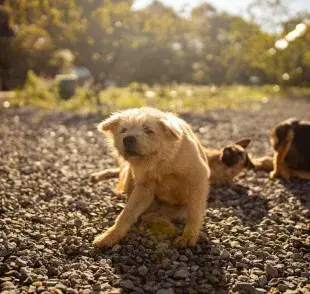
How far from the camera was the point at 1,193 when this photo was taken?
4965mm

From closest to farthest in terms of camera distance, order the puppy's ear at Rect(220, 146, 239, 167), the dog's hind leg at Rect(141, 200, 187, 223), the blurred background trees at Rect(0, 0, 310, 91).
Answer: the dog's hind leg at Rect(141, 200, 187, 223), the puppy's ear at Rect(220, 146, 239, 167), the blurred background trees at Rect(0, 0, 310, 91)

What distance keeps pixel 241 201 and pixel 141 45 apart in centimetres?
2459

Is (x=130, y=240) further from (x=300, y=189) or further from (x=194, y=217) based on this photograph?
(x=300, y=189)

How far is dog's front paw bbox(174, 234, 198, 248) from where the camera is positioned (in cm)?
370

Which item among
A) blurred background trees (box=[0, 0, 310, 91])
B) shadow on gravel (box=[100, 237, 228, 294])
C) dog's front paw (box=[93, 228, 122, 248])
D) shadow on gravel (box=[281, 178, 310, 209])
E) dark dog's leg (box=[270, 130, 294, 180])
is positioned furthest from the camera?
blurred background trees (box=[0, 0, 310, 91])

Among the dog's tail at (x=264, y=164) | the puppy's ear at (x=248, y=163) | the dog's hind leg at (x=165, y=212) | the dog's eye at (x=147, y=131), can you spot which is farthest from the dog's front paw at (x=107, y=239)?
the dog's tail at (x=264, y=164)

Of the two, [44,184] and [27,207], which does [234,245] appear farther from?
[44,184]

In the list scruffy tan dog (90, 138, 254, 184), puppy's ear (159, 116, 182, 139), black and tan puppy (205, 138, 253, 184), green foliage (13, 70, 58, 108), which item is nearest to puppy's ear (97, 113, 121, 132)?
puppy's ear (159, 116, 182, 139)

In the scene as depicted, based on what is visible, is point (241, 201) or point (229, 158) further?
point (229, 158)

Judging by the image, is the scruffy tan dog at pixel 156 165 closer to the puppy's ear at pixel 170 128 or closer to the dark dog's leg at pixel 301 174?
the puppy's ear at pixel 170 128

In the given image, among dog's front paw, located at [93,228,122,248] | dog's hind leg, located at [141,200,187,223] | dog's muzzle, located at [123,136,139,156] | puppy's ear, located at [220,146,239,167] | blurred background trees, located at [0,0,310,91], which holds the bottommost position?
dog's front paw, located at [93,228,122,248]

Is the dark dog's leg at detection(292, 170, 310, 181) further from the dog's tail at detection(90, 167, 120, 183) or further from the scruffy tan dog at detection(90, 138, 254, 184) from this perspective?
→ the dog's tail at detection(90, 167, 120, 183)

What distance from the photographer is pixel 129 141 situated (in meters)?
3.73

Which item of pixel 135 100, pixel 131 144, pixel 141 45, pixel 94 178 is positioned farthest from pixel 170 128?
pixel 141 45
